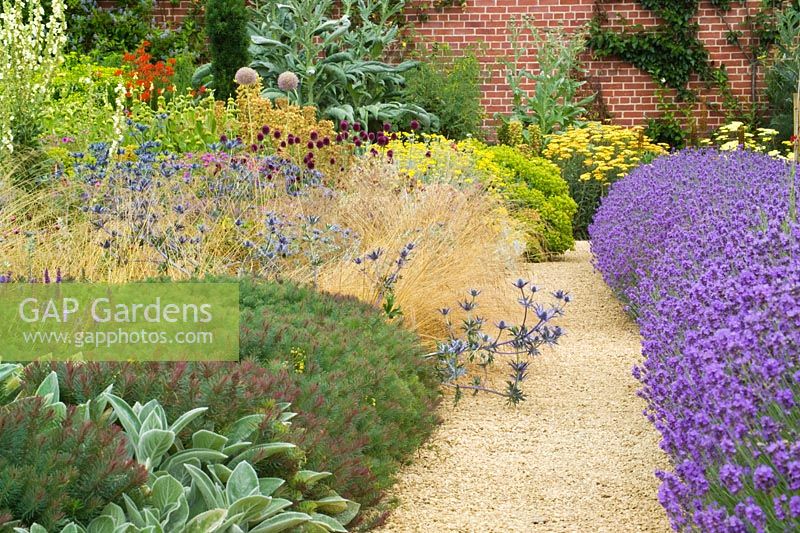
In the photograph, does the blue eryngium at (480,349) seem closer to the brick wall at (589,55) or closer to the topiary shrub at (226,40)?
the topiary shrub at (226,40)

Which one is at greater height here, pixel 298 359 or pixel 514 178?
pixel 298 359

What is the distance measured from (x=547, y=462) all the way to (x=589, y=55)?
34.1 feet

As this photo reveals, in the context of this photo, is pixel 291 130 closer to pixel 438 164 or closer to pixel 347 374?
pixel 438 164

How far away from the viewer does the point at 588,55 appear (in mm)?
13344

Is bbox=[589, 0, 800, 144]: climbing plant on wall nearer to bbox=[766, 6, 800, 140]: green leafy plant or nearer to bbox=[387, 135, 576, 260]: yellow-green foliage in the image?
bbox=[766, 6, 800, 140]: green leafy plant

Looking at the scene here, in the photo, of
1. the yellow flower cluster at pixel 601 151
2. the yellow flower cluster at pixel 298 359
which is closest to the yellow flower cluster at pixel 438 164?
the yellow flower cluster at pixel 601 151

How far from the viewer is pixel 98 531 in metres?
2.30

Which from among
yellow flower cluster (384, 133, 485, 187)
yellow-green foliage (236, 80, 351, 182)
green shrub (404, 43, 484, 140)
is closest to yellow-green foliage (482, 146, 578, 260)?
yellow flower cluster (384, 133, 485, 187)

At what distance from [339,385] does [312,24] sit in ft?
29.2

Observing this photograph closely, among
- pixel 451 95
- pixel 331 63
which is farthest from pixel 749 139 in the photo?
pixel 331 63

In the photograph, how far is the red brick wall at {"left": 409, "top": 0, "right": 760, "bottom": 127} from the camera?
13242 millimetres

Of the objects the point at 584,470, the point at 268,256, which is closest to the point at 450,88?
the point at 268,256

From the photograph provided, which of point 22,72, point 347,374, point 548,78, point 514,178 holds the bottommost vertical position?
point 514,178

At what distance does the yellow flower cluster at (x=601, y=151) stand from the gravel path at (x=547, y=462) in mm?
5139
